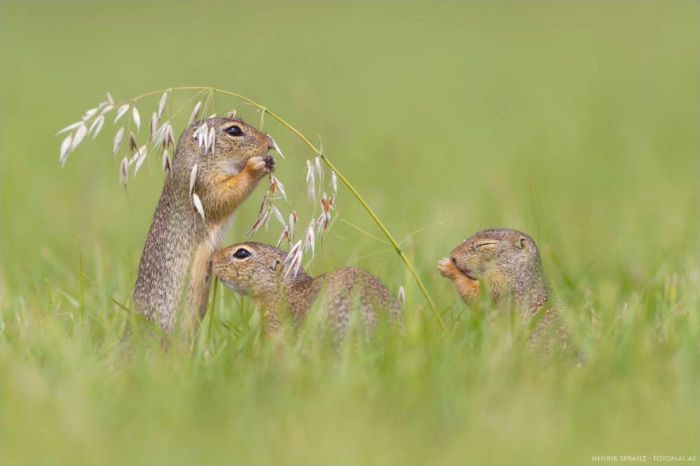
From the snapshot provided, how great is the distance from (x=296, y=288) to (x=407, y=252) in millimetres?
1758

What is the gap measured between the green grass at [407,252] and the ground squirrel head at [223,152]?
76cm

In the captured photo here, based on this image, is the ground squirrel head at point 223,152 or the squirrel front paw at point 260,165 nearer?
the squirrel front paw at point 260,165

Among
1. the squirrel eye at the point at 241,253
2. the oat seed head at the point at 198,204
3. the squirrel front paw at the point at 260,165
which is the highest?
the squirrel front paw at the point at 260,165

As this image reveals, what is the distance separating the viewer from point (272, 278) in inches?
266

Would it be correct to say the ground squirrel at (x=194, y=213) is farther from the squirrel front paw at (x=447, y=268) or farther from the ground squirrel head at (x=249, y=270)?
the squirrel front paw at (x=447, y=268)

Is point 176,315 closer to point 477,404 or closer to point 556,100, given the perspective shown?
point 477,404

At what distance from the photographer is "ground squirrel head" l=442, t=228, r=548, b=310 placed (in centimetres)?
674

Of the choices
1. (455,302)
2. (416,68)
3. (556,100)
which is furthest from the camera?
(416,68)

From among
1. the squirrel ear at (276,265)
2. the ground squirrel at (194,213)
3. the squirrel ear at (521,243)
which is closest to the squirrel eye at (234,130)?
the ground squirrel at (194,213)

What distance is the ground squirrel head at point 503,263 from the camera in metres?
6.74

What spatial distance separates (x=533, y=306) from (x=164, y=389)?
7.75ft

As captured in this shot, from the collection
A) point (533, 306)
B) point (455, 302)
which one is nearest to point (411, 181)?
point (455, 302)

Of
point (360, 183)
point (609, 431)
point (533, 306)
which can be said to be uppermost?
point (360, 183)

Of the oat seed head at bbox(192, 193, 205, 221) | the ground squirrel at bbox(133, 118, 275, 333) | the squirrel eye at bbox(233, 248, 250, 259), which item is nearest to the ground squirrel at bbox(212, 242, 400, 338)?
the squirrel eye at bbox(233, 248, 250, 259)
